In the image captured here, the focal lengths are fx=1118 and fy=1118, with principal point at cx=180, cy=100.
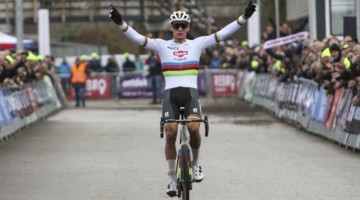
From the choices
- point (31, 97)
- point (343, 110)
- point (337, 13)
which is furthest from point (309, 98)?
point (337, 13)

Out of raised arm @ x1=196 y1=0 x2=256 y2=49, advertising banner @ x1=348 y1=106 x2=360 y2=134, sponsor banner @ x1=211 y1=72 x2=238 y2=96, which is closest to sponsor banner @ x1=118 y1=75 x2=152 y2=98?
sponsor banner @ x1=211 y1=72 x2=238 y2=96

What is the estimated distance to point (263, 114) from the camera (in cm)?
2925

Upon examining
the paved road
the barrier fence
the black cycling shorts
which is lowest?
the paved road

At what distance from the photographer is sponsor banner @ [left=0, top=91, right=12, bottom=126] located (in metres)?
21.7

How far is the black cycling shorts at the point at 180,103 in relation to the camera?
11.9 m

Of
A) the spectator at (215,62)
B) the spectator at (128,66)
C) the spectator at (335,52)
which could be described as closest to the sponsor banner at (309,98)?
the spectator at (335,52)

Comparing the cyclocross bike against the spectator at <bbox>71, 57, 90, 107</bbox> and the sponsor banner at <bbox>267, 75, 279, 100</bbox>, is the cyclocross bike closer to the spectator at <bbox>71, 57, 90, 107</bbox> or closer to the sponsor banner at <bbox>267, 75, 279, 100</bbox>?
the sponsor banner at <bbox>267, 75, 279, 100</bbox>

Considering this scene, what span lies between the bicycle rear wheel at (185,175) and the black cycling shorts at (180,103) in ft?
1.69

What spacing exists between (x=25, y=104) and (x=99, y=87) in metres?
14.2

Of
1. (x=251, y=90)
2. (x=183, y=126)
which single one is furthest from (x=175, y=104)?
(x=251, y=90)

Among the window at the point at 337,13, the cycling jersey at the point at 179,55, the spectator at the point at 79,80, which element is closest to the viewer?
the cycling jersey at the point at 179,55

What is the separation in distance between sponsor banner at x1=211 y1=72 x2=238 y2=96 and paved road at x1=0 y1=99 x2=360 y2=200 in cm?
1455

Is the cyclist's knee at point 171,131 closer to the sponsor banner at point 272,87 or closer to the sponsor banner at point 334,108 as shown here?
the sponsor banner at point 334,108

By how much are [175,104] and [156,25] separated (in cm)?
3487
